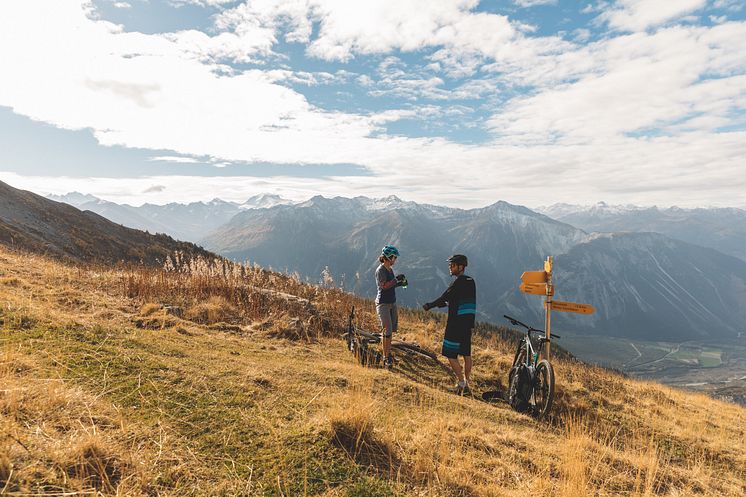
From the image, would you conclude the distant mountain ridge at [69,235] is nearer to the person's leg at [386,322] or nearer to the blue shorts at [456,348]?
the person's leg at [386,322]

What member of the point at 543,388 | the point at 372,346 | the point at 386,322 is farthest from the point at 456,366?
the point at 372,346

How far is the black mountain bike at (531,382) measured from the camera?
712 cm

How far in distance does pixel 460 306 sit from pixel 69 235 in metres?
37.0

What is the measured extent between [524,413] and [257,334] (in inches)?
271

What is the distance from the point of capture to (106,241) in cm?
3412

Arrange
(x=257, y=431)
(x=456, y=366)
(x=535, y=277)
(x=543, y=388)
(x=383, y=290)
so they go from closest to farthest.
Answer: (x=257, y=431) → (x=543, y=388) → (x=456, y=366) → (x=535, y=277) → (x=383, y=290)

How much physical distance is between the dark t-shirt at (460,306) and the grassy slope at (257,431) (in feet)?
5.90

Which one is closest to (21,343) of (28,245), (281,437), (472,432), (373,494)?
(281,437)

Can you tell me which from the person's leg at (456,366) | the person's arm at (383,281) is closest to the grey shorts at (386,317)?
the person's arm at (383,281)

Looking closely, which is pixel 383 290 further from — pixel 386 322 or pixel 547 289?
pixel 547 289

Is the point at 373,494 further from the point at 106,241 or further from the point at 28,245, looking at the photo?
the point at 106,241

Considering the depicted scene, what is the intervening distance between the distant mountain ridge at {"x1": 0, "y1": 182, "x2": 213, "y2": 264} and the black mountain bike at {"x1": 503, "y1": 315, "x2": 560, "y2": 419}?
23.6m

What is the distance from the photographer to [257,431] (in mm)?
3770

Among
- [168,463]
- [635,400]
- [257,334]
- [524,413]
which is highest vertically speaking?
[168,463]
